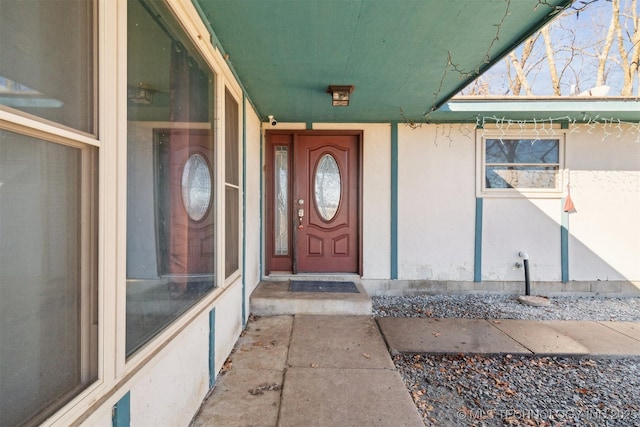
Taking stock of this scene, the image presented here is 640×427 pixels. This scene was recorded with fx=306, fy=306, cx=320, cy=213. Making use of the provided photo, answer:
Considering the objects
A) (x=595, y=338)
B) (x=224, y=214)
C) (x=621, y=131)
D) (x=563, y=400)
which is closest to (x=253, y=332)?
(x=224, y=214)

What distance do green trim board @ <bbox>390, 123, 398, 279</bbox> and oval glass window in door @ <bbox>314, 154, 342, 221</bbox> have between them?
742 millimetres

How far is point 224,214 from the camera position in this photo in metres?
2.36

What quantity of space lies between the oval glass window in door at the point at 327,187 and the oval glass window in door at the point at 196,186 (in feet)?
7.57

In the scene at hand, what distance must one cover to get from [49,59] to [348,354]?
8.19ft

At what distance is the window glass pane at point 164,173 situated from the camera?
1303 millimetres

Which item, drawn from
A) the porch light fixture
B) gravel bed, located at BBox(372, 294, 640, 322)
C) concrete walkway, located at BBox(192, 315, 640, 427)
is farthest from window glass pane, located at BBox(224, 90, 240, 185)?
gravel bed, located at BBox(372, 294, 640, 322)

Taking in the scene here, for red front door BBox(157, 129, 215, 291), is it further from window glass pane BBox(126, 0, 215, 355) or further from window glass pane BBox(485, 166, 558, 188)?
window glass pane BBox(485, 166, 558, 188)

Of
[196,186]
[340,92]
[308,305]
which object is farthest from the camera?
[308,305]

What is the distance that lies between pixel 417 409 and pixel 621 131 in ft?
15.8

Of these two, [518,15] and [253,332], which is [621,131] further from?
[253,332]

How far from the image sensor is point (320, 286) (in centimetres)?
386

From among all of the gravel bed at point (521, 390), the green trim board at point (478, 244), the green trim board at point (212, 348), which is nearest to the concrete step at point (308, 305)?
the gravel bed at point (521, 390)

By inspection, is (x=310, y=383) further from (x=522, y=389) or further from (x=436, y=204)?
(x=436, y=204)

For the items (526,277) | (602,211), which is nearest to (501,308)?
(526,277)
